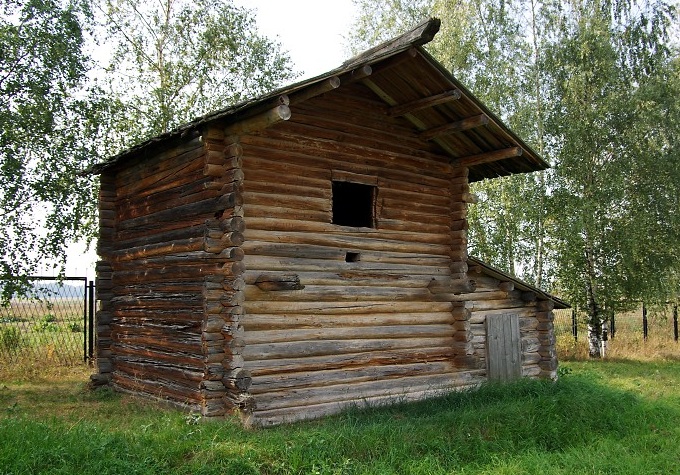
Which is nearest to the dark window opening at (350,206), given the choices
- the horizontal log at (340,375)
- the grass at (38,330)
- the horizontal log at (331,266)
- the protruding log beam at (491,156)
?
the horizontal log at (331,266)

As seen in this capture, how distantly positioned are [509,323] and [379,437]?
256 inches

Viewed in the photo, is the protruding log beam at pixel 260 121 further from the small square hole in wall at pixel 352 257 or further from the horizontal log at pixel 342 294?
the small square hole in wall at pixel 352 257

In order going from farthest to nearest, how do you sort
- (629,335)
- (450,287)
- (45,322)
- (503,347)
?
(629,335), (45,322), (503,347), (450,287)

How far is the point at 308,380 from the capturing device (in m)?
9.45

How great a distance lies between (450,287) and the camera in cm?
1120

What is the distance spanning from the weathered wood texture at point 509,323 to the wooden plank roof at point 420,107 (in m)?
2.41

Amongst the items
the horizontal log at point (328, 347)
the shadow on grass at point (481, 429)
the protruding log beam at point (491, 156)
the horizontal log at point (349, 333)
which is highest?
the protruding log beam at point (491, 156)

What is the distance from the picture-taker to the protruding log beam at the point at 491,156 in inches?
436

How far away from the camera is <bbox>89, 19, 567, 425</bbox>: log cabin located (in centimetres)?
879

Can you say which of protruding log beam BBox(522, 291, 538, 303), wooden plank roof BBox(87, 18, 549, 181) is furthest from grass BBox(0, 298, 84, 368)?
protruding log beam BBox(522, 291, 538, 303)

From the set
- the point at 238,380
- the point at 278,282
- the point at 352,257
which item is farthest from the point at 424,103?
the point at 238,380

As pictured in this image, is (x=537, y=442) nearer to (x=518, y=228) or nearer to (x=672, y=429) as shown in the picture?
(x=672, y=429)

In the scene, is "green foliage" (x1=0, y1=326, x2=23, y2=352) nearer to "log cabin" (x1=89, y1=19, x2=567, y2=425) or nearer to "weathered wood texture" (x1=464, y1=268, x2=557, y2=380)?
"log cabin" (x1=89, y1=19, x2=567, y2=425)

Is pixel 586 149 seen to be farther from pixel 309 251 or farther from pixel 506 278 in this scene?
pixel 309 251
